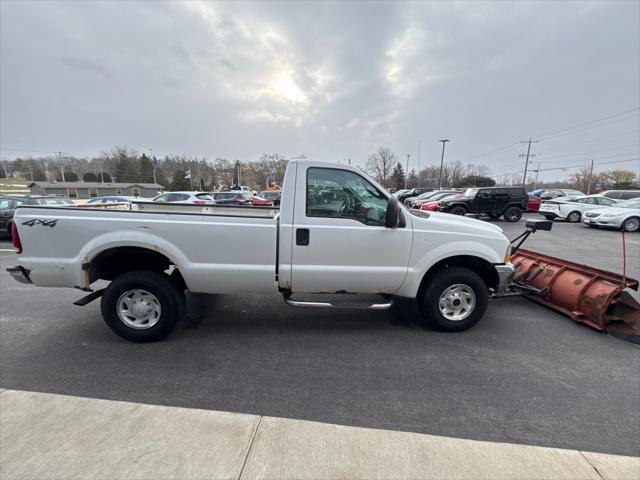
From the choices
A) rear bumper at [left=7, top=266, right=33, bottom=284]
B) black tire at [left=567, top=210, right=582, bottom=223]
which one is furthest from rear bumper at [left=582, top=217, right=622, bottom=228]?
rear bumper at [left=7, top=266, right=33, bottom=284]

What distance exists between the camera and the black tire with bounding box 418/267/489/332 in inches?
143

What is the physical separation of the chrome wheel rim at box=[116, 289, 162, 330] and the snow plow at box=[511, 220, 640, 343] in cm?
510

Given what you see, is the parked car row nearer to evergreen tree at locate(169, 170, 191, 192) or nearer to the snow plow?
the snow plow

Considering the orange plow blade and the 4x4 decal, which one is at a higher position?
the 4x4 decal

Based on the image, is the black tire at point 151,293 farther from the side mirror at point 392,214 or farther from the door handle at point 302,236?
the side mirror at point 392,214

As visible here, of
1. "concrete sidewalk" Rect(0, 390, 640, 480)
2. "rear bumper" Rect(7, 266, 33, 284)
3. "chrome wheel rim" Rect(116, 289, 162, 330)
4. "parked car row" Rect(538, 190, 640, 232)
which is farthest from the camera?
"parked car row" Rect(538, 190, 640, 232)

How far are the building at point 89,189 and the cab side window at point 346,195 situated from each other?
66.7 meters

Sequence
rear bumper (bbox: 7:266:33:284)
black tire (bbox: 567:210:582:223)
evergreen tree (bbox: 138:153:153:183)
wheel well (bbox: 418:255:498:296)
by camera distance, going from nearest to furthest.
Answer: rear bumper (bbox: 7:266:33:284)
wheel well (bbox: 418:255:498:296)
black tire (bbox: 567:210:582:223)
evergreen tree (bbox: 138:153:153:183)

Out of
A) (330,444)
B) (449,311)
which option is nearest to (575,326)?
(449,311)

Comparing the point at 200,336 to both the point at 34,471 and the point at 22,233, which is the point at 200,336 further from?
the point at 22,233

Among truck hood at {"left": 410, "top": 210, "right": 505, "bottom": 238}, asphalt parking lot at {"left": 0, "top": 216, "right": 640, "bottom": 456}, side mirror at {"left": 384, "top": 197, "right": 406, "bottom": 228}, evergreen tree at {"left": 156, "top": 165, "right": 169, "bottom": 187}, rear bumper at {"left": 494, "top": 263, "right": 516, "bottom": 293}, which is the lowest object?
asphalt parking lot at {"left": 0, "top": 216, "right": 640, "bottom": 456}

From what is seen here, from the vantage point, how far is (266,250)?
337 cm

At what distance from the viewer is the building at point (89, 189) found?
58.8 m

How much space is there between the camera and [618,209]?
13.7 metres
